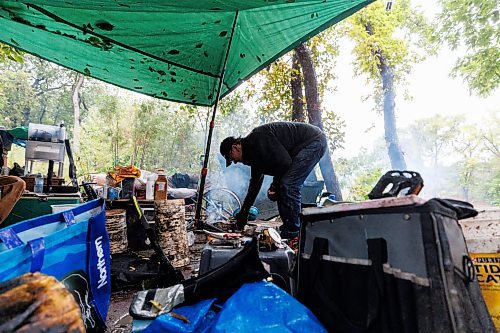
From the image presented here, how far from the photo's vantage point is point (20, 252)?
2.92 ft

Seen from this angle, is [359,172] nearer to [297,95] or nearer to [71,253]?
[297,95]

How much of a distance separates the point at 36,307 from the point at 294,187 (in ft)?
8.14

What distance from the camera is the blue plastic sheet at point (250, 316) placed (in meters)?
0.91

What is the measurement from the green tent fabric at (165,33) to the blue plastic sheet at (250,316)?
2055mm

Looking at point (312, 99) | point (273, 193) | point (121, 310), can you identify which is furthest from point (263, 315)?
point (312, 99)

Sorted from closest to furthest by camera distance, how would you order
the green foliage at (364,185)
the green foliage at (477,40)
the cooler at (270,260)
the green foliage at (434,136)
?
the cooler at (270,260), the green foliage at (477,40), the green foliage at (364,185), the green foliage at (434,136)

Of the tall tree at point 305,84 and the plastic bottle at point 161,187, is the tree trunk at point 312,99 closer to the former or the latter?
the tall tree at point 305,84

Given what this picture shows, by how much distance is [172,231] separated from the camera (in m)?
2.67

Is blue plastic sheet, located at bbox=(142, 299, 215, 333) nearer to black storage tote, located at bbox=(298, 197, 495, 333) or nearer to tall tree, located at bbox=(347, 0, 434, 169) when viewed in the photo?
black storage tote, located at bbox=(298, 197, 495, 333)

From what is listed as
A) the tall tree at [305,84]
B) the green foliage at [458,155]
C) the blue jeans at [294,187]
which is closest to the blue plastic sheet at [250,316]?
the blue jeans at [294,187]

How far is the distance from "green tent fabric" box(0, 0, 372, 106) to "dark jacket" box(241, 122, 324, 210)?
111cm

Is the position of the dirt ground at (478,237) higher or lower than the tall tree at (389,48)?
lower

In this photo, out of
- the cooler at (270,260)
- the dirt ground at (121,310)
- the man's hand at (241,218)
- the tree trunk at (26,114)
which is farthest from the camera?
the tree trunk at (26,114)

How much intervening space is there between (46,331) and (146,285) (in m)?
1.71
